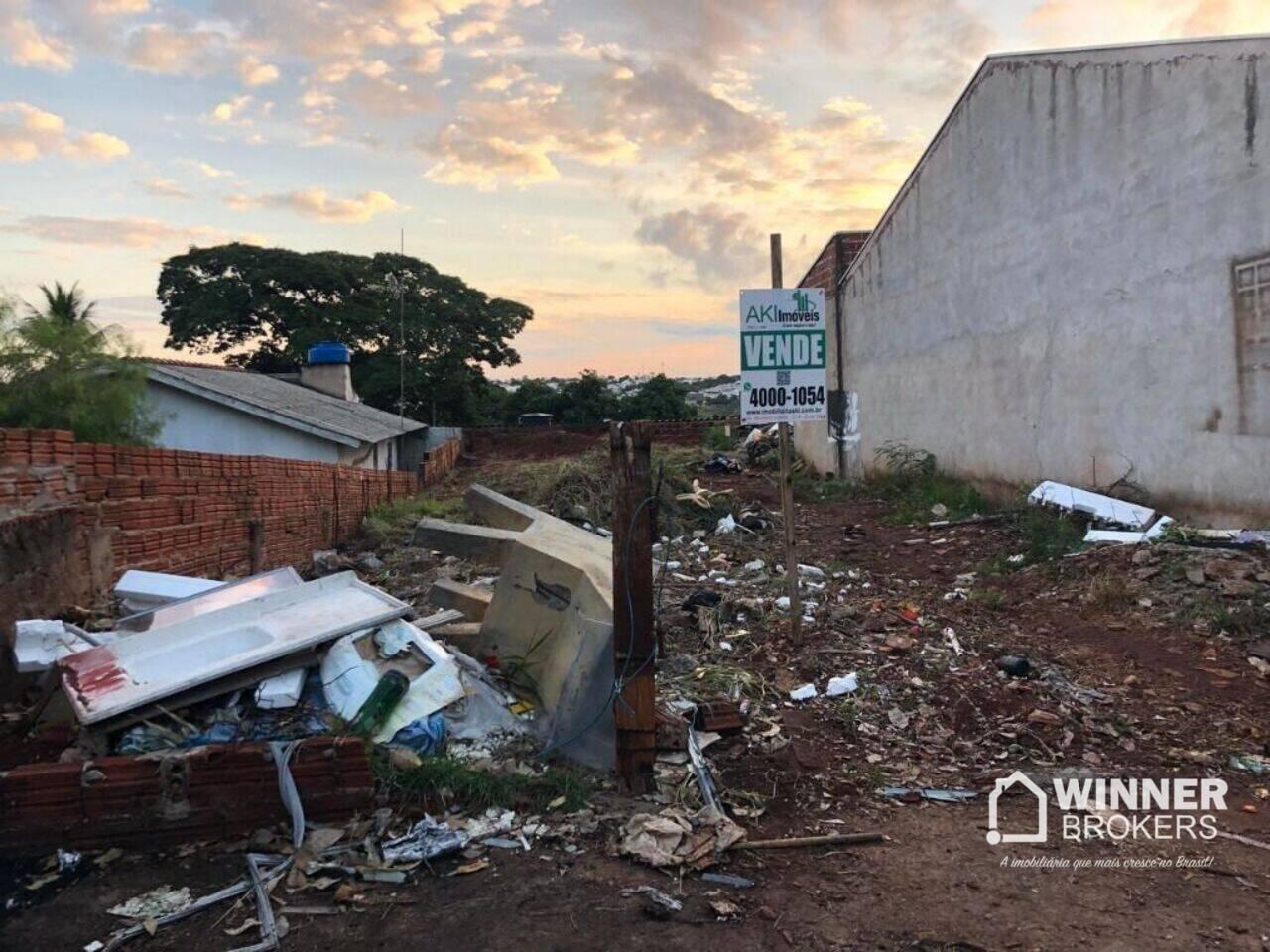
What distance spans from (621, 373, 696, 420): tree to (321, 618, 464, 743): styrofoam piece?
31209 mm

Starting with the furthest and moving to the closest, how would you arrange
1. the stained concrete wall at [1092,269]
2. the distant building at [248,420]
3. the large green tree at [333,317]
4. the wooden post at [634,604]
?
1. the large green tree at [333,317]
2. the distant building at [248,420]
3. the stained concrete wall at [1092,269]
4. the wooden post at [634,604]

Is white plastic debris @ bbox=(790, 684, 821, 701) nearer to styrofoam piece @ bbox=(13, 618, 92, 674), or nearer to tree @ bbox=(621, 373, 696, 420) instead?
styrofoam piece @ bbox=(13, 618, 92, 674)

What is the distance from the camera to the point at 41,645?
4.61 metres

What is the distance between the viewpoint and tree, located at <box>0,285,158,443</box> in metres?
8.07

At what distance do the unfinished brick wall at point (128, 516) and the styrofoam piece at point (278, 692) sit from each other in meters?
1.88

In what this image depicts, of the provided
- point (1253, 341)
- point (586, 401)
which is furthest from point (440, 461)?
point (1253, 341)

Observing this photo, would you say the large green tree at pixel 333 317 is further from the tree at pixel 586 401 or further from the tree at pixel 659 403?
the tree at pixel 659 403

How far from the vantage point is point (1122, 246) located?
931cm

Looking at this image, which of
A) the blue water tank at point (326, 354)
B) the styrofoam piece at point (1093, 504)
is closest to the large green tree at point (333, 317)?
the blue water tank at point (326, 354)

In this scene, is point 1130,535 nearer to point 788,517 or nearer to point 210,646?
point 788,517

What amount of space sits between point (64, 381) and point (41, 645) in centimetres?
473

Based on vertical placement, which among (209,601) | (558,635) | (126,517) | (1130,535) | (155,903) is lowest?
(155,903)

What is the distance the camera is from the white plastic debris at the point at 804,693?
5211mm

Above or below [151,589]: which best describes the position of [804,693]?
below
